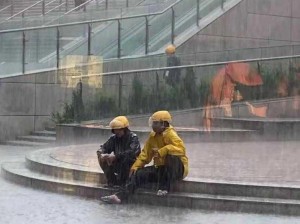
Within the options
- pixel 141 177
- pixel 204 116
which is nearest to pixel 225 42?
pixel 204 116

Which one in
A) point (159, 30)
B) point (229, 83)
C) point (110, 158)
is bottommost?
point (110, 158)

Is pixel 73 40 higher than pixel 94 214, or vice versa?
pixel 73 40

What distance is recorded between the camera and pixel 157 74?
1966cm

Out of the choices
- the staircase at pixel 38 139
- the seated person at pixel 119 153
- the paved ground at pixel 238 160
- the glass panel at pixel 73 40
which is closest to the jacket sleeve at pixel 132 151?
the seated person at pixel 119 153

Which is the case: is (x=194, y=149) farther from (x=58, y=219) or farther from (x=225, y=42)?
(x=225, y=42)

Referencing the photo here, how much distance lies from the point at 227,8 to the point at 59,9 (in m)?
9.08

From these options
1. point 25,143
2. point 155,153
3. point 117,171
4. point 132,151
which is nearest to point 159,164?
point 155,153

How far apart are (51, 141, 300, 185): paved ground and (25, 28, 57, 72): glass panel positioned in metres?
6.05

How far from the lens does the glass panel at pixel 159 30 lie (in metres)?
24.5

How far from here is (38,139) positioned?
20109mm

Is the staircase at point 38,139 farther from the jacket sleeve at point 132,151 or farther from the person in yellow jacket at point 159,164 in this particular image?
the person in yellow jacket at point 159,164

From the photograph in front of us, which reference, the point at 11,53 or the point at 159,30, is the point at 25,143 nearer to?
the point at 11,53

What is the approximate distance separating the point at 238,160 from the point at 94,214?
457cm

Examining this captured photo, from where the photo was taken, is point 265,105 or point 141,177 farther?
point 265,105
